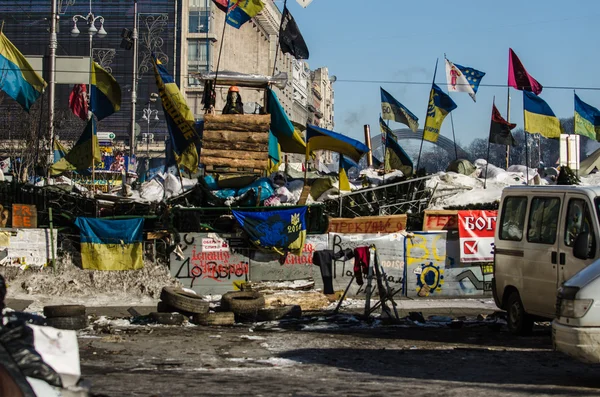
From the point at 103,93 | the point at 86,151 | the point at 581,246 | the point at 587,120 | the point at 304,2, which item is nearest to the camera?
the point at 581,246

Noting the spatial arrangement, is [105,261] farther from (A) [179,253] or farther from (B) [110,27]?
(B) [110,27]

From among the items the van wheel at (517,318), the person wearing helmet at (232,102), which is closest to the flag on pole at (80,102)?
the person wearing helmet at (232,102)

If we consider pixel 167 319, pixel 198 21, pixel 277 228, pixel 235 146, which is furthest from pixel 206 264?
pixel 198 21

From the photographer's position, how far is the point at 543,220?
13.8m

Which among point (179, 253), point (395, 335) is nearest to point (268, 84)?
point (179, 253)

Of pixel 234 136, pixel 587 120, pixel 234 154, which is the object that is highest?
pixel 587 120

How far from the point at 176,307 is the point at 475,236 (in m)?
8.88

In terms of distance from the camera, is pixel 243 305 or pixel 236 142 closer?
pixel 243 305

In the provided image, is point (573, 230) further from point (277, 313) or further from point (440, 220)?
point (440, 220)

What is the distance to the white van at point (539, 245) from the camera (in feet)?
41.9

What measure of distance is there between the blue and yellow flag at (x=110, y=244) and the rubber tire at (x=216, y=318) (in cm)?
643

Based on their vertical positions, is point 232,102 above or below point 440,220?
above

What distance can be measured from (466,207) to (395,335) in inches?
401

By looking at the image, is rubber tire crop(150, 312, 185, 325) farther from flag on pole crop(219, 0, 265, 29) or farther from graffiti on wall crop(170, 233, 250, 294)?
flag on pole crop(219, 0, 265, 29)
